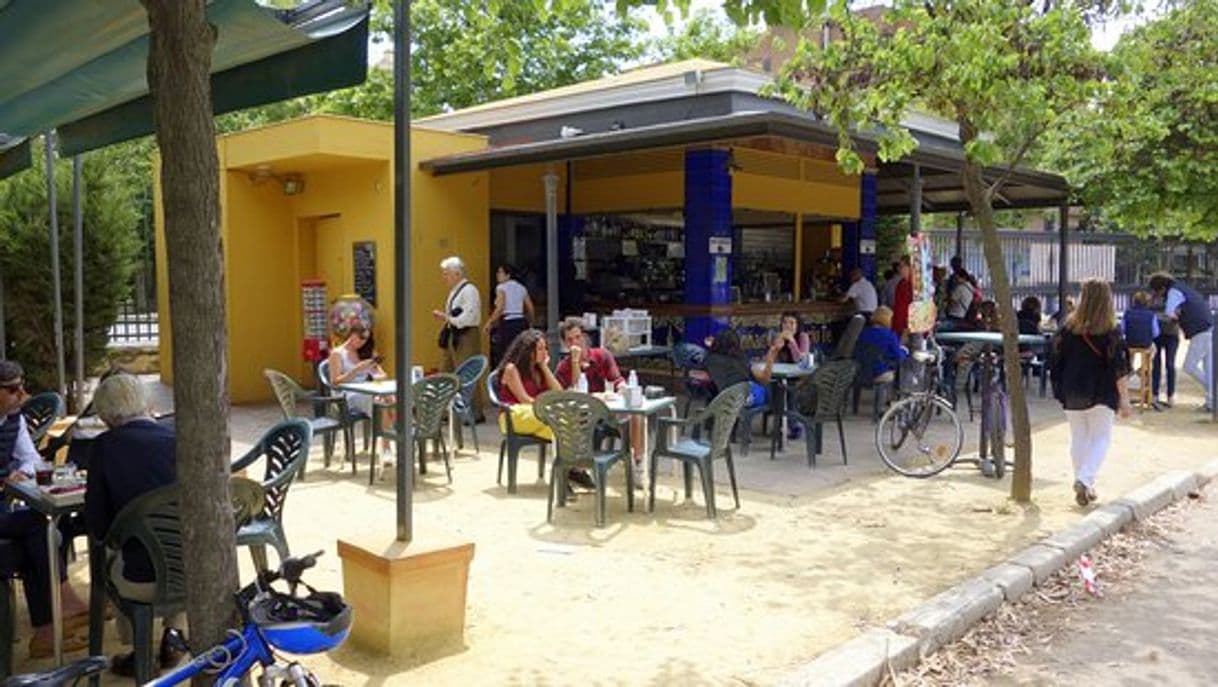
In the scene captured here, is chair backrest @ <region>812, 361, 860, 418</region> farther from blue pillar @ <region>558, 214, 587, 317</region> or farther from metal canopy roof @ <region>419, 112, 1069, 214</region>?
blue pillar @ <region>558, 214, 587, 317</region>

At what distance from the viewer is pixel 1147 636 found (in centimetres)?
448

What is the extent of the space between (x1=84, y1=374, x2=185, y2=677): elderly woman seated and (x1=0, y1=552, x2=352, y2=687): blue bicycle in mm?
750

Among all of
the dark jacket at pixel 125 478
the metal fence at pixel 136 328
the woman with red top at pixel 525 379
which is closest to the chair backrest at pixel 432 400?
the woman with red top at pixel 525 379

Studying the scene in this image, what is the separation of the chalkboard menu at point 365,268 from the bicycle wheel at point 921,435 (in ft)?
20.4

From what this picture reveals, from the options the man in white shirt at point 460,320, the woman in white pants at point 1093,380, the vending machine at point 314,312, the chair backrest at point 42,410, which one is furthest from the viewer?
the vending machine at point 314,312

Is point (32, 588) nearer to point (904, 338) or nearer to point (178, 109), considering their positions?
point (178, 109)

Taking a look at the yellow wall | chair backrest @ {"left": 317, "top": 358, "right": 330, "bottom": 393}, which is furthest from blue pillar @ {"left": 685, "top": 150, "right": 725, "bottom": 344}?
chair backrest @ {"left": 317, "top": 358, "right": 330, "bottom": 393}

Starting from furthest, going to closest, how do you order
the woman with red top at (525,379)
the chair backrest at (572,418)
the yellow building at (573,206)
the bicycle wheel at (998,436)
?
the yellow building at (573,206) < the bicycle wheel at (998,436) < the woman with red top at (525,379) < the chair backrest at (572,418)

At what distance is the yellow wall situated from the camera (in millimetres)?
10852

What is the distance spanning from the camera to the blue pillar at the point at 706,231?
35.2 ft

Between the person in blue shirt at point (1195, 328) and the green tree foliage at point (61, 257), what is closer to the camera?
the green tree foliage at point (61, 257)

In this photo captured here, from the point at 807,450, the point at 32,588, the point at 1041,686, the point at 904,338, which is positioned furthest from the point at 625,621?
the point at 904,338

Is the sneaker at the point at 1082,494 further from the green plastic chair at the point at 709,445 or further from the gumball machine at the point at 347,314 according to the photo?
the gumball machine at the point at 347,314

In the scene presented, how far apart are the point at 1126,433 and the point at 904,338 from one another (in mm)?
2668
